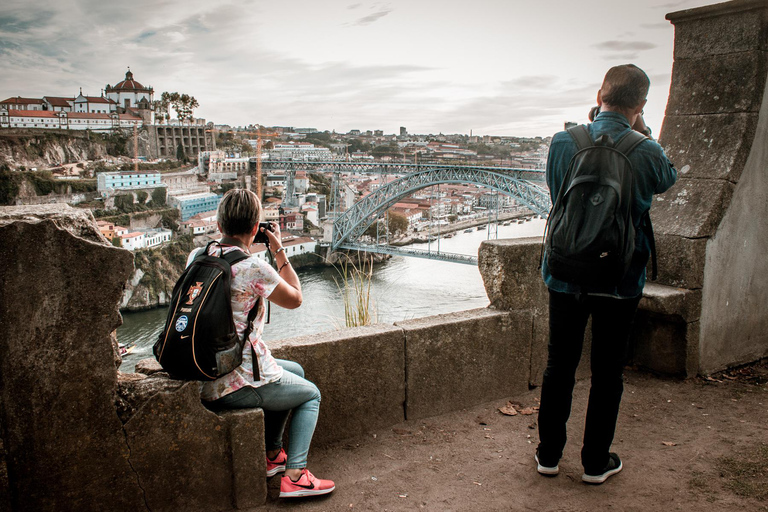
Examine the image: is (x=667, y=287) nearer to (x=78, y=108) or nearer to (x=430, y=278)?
(x=430, y=278)

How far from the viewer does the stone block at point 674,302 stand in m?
1.83

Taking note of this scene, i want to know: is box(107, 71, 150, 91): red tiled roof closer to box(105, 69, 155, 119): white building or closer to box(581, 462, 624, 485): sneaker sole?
box(105, 69, 155, 119): white building

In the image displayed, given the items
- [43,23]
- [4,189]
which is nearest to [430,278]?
[4,189]

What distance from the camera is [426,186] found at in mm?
26250

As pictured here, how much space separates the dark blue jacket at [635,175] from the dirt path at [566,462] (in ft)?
1.45

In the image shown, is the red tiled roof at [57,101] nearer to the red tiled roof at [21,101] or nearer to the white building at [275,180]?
the red tiled roof at [21,101]

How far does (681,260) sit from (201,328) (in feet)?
4.82

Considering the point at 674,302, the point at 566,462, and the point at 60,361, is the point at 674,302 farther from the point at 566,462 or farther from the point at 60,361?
the point at 60,361

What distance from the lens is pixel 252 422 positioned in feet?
3.96

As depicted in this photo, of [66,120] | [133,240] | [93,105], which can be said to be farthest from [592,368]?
[93,105]

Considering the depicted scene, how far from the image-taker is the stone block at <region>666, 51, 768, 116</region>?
5.97 feet

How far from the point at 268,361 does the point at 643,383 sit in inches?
50.1

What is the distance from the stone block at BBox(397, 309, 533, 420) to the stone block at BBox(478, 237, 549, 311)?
0.04m

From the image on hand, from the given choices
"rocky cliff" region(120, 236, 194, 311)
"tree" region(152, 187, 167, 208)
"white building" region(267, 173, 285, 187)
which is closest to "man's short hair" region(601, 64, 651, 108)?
"rocky cliff" region(120, 236, 194, 311)
